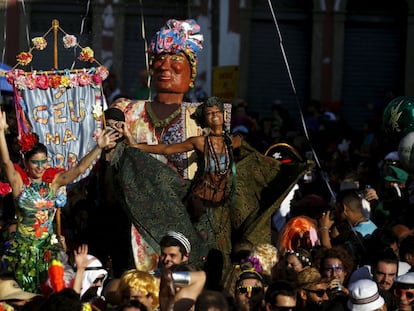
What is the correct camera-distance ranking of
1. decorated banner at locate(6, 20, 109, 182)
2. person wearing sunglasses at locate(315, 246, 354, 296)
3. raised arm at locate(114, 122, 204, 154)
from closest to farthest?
person wearing sunglasses at locate(315, 246, 354, 296) → raised arm at locate(114, 122, 204, 154) → decorated banner at locate(6, 20, 109, 182)

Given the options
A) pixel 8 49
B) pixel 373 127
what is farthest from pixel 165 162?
pixel 8 49

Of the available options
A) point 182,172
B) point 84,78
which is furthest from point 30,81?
point 182,172

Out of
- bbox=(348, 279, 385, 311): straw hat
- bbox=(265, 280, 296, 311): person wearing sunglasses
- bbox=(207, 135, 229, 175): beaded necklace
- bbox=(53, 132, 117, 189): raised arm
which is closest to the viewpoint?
bbox=(265, 280, 296, 311): person wearing sunglasses

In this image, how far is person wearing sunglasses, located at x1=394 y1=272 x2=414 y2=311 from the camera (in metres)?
10.6

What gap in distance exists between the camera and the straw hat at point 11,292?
10.1 m

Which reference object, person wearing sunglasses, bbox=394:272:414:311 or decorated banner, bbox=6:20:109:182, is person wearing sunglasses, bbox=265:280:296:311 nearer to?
person wearing sunglasses, bbox=394:272:414:311

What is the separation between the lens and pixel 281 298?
9.98 m

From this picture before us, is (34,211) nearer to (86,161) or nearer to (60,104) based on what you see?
(86,161)

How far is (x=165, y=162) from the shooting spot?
45.3 ft

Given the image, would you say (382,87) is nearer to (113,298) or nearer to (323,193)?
(323,193)

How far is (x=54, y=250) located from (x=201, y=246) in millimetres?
1400

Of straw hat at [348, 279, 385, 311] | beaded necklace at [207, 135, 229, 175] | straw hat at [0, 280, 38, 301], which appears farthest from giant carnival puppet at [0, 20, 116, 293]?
straw hat at [348, 279, 385, 311]

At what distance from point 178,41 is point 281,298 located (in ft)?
14.5

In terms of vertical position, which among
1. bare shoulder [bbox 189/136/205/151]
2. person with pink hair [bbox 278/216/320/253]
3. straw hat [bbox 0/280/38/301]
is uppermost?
bare shoulder [bbox 189/136/205/151]
